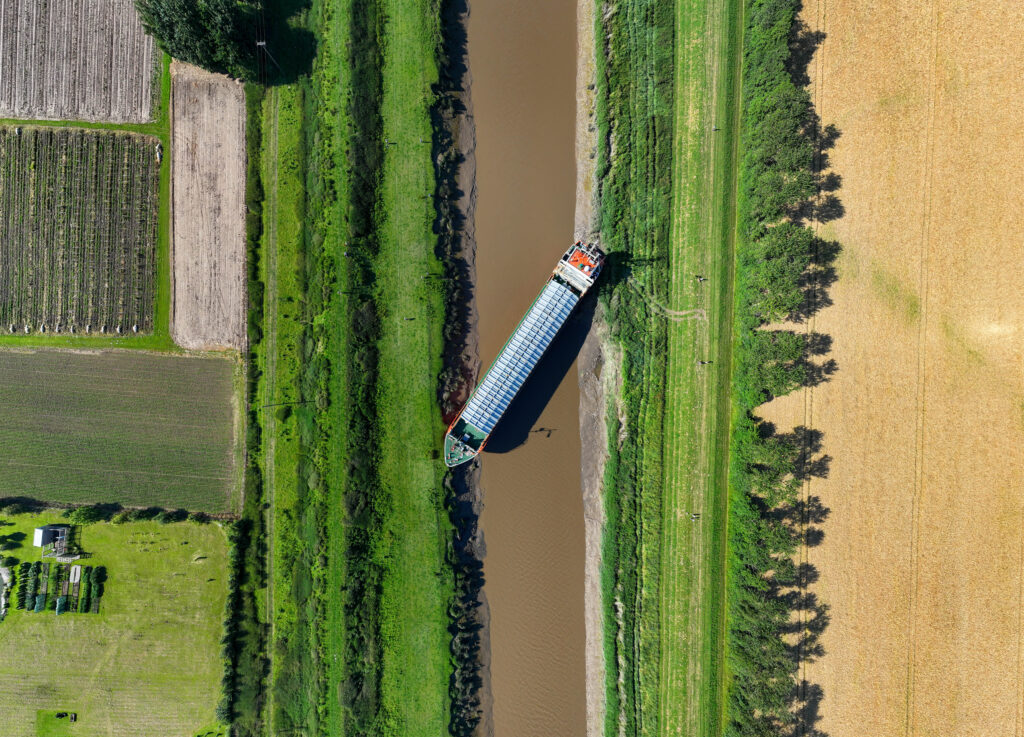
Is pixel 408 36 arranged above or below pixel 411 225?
above


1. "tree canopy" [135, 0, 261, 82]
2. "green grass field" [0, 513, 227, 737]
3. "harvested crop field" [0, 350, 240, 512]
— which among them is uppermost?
"tree canopy" [135, 0, 261, 82]

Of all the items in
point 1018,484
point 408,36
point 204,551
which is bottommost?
point 204,551

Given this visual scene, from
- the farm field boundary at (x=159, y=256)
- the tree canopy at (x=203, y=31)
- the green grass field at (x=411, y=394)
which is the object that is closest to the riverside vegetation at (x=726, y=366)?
the green grass field at (x=411, y=394)

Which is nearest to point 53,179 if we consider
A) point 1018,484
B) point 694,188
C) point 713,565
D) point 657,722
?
point 694,188

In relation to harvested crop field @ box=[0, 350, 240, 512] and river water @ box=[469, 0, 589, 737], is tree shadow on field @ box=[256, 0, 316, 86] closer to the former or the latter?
river water @ box=[469, 0, 589, 737]

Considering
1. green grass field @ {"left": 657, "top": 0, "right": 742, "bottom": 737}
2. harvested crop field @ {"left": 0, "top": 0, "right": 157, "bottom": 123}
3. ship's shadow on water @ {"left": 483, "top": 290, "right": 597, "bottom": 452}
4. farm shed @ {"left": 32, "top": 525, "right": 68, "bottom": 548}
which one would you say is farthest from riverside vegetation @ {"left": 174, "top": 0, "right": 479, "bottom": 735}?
green grass field @ {"left": 657, "top": 0, "right": 742, "bottom": 737}

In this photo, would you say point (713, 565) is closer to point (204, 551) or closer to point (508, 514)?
point (508, 514)

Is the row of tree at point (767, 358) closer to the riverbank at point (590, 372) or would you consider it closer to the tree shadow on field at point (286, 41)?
the riverbank at point (590, 372)
